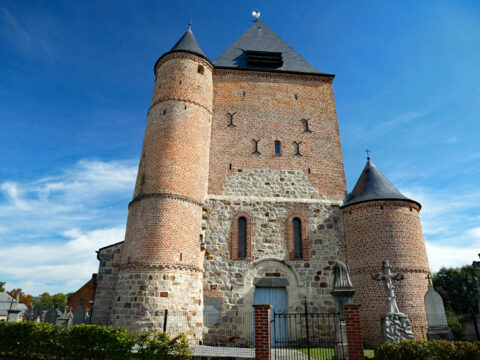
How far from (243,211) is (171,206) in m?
3.77

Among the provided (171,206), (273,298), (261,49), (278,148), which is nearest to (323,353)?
(273,298)

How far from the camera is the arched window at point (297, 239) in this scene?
15.4m

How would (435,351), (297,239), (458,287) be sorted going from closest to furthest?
(435,351)
(297,239)
(458,287)

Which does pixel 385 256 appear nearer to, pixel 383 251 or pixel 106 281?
pixel 383 251

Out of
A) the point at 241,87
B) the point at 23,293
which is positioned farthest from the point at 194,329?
the point at 23,293

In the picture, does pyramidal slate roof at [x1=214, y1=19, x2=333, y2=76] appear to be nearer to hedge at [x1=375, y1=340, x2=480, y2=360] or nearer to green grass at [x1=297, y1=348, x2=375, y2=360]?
green grass at [x1=297, y1=348, x2=375, y2=360]

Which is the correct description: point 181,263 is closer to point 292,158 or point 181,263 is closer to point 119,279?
point 119,279

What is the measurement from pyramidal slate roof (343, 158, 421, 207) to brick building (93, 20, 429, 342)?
7 centimetres

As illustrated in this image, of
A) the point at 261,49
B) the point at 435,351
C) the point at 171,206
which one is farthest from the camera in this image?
the point at 261,49

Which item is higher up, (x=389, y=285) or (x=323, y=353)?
(x=389, y=285)

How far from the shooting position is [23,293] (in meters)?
74.5

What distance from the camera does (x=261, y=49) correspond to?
66.9 ft

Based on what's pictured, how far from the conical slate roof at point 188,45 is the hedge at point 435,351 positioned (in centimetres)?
1585

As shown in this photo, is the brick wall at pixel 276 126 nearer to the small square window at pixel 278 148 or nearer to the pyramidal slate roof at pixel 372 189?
the small square window at pixel 278 148
